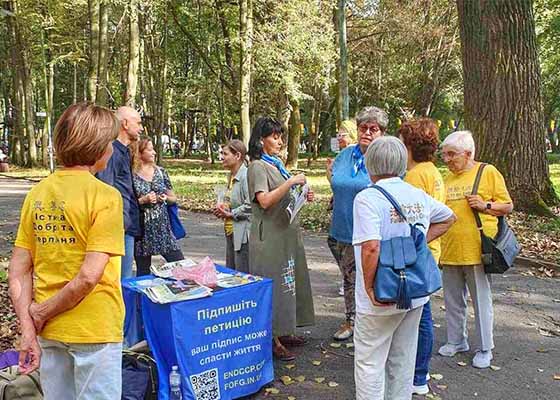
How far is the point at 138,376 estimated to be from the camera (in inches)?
139

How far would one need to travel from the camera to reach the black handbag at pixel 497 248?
14.1 feet

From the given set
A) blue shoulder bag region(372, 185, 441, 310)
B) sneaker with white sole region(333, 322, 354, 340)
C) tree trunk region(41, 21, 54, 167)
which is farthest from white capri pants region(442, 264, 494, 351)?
tree trunk region(41, 21, 54, 167)

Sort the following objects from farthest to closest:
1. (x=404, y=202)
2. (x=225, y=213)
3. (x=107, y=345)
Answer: (x=225, y=213) → (x=404, y=202) → (x=107, y=345)

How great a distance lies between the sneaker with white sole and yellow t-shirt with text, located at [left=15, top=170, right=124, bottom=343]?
2926 mm

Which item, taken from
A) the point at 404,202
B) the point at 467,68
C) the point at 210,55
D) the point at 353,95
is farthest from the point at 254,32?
the point at 404,202

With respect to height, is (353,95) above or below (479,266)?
above

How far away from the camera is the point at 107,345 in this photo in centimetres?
247

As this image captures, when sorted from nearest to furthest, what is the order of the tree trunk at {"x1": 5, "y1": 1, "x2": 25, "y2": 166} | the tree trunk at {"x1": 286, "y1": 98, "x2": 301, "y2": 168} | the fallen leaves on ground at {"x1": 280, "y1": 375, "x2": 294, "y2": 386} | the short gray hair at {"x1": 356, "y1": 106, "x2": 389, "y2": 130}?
the fallen leaves on ground at {"x1": 280, "y1": 375, "x2": 294, "y2": 386}, the short gray hair at {"x1": 356, "y1": 106, "x2": 389, "y2": 130}, the tree trunk at {"x1": 286, "y1": 98, "x2": 301, "y2": 168}, the tree trunk at {"x1": 5, "y1": 1, "x2": 25, "y2": 166}

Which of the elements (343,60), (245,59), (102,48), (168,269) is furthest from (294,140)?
(168,269)

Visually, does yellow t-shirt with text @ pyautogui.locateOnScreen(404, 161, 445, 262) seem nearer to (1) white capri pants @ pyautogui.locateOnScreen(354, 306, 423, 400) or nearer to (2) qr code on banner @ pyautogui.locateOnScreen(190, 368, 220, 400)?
(1) white capri pants @ pyautogui.locateOnScreen(354, 306, 423, 400)

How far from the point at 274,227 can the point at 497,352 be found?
2168mm

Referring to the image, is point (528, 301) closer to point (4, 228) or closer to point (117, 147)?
point (117, 147)

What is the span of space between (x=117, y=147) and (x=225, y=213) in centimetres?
119

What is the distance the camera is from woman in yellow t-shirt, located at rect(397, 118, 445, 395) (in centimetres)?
397
